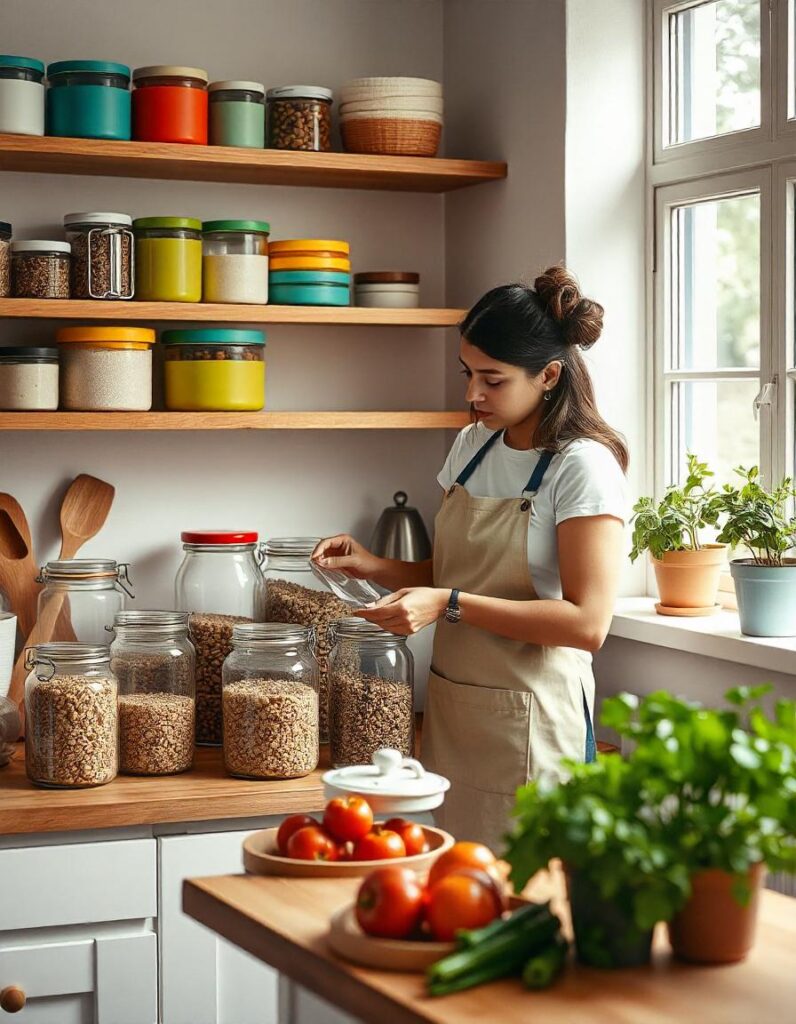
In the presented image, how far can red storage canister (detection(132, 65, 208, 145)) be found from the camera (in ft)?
9.82

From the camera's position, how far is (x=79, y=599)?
2980 mm

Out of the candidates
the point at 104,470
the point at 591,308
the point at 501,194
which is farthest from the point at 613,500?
the point at 104,470

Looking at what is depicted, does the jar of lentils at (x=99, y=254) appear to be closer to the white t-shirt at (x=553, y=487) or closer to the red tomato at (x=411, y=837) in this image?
the white t-shirt at (x=553, y=487)

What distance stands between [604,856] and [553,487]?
3.87 feet

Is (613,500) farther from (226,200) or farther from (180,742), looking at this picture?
(226,200)

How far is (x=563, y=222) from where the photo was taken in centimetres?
306

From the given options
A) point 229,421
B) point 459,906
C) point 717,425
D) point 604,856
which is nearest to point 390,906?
point 459,906

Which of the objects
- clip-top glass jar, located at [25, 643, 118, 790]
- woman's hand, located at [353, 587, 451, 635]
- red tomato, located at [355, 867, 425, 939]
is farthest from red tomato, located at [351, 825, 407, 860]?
clip-top glass jar, located at [25, 643, 118, 790]

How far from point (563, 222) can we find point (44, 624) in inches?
55.6

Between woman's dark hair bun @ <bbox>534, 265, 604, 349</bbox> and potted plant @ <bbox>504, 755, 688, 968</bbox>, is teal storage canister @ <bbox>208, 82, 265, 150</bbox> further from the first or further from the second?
potted plant @ <bbox>504, 755, 688, 968</bbox>

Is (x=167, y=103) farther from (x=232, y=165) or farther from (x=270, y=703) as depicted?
(x=270, y=703)

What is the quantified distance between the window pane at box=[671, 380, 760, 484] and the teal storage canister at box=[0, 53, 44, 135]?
1.49 metres

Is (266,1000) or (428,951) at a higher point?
(428,951)

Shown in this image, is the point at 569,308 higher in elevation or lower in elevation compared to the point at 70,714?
higher
